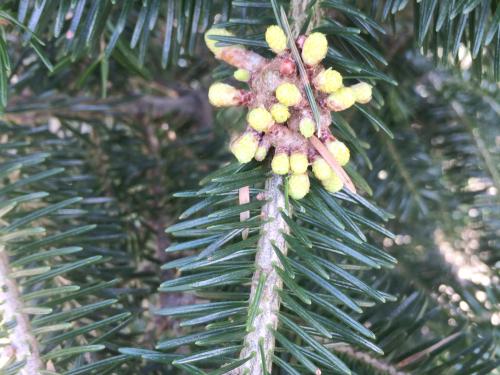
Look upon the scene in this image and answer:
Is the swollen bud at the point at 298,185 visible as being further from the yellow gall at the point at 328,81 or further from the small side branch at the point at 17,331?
the small side branch at the point at 17,331

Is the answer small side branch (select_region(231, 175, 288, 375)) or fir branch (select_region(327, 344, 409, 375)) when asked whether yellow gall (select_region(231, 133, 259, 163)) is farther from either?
fir branch (select_region(327, 344, 409, 375))

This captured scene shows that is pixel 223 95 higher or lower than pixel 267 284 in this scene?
higher

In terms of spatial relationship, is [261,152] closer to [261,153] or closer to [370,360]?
[261,153]

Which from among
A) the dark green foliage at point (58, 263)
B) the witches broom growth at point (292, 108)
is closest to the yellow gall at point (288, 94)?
the witches broom growth at point (292, 108)

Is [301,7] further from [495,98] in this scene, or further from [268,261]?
[495,98]

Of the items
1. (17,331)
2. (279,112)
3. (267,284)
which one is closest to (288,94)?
(279,112)
